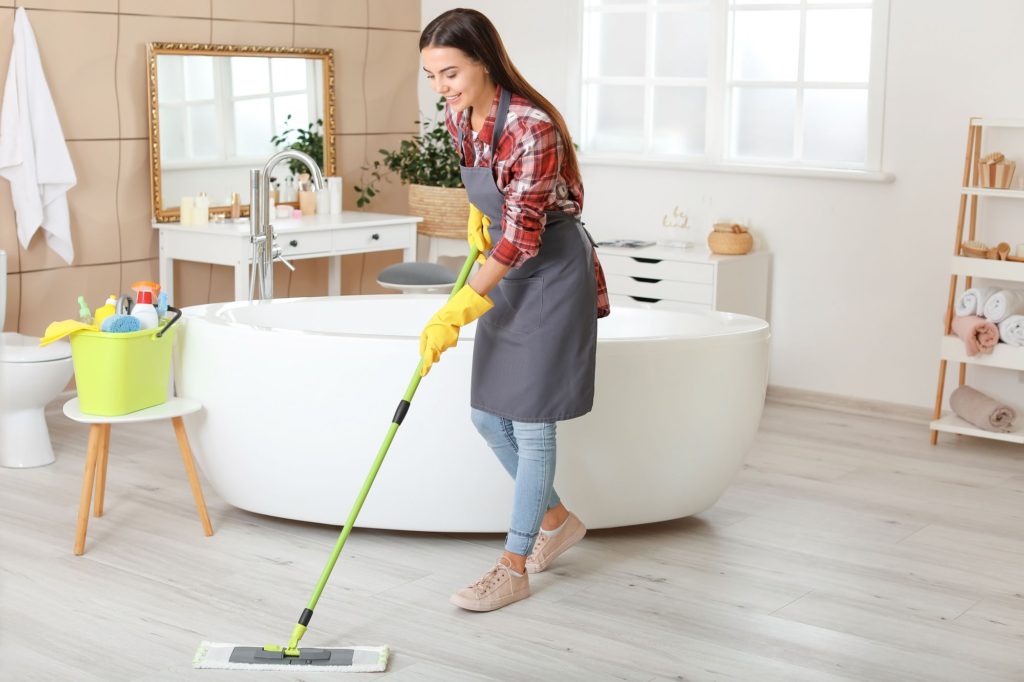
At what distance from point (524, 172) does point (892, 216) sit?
2.61 m

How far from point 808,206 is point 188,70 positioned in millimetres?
2397

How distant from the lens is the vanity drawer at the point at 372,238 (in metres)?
4.99

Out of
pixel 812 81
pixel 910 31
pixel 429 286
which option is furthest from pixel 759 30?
pixel 429 286

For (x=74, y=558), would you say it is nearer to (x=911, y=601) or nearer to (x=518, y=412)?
(x=518, y=412)

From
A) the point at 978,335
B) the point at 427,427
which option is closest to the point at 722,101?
the point at 978,335

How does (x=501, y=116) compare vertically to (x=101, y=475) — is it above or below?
above

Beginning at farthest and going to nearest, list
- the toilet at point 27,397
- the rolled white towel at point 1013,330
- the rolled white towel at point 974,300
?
the rolled white towel at point 974,300 → the rolled white towel at point 1013,330 → the toilet at point 27,397

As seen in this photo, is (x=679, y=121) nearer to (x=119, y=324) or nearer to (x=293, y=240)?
(x=293, y=240)

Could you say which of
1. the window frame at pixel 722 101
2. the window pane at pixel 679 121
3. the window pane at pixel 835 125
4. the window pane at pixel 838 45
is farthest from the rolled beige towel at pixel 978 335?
the window pane at pixel 679 121

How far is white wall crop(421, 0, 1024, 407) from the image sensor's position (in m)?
4.45

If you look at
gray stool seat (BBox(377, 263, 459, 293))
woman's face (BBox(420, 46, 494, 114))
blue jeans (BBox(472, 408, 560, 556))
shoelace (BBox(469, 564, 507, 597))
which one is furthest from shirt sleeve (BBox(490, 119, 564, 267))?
gray stool seat (BBox(377, 263, 459, 293))

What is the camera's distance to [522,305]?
2.65 metres

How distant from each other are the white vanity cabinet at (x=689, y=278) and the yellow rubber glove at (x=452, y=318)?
221 cm

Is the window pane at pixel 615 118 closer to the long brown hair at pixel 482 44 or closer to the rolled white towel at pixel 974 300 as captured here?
the rolled white towel at pixel 974 300
